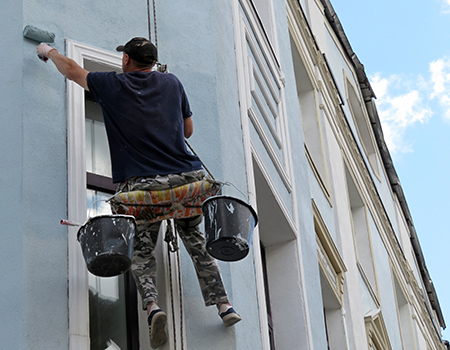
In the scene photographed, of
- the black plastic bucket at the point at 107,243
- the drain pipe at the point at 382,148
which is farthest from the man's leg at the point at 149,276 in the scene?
the drain pipe at the point at 382,148

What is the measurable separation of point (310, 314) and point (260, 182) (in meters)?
1.83

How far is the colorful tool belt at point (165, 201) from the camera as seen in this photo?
7488mm

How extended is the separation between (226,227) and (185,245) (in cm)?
81

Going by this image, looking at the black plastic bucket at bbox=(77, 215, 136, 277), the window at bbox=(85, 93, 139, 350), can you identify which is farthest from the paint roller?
the black plastic bucket at bbox=(77, 215, 136, 277)

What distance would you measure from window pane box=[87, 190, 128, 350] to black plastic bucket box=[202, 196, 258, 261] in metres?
0.83

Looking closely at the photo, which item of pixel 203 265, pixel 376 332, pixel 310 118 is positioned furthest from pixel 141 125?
pixel 376 332

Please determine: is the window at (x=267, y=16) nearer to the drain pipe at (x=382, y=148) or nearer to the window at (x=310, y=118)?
the window at (x=310, y=118)

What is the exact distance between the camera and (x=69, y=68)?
25.5ft

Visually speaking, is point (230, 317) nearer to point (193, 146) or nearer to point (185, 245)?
point (185, 245)

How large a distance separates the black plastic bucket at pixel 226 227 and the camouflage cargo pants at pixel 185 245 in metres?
0.42

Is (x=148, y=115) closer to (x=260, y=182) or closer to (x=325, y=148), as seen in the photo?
(x=260, y=182)

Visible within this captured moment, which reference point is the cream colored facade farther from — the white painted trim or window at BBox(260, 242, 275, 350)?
the white painted trim

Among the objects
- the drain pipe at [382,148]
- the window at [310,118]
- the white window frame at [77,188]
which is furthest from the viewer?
the drain pipe at [382,148]

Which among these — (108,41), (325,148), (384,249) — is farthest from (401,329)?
(108,41)
